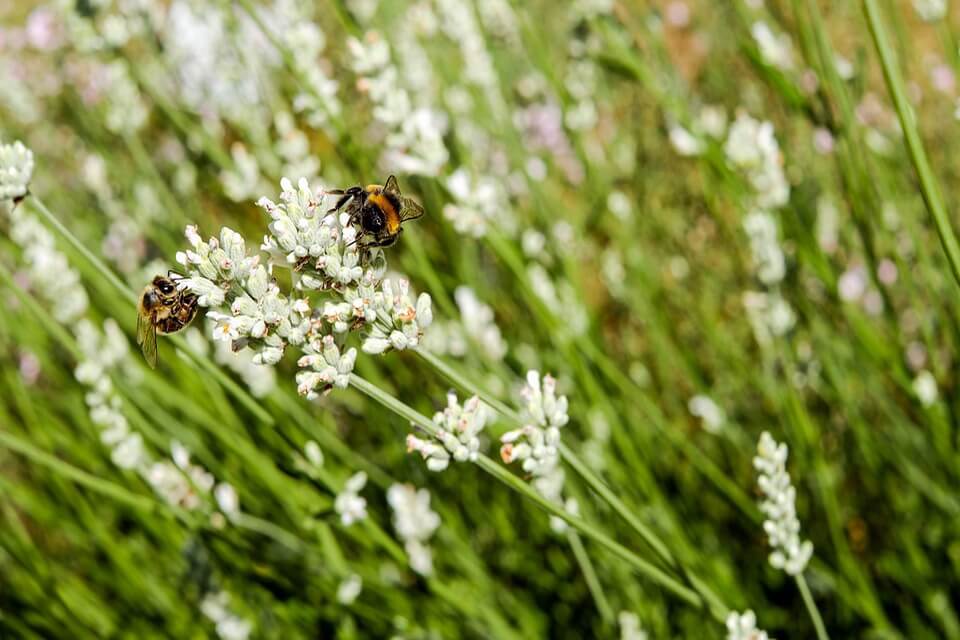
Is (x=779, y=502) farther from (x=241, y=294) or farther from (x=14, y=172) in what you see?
(x=14, y=172)

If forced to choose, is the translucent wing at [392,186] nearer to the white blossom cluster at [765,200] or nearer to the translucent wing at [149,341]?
the translucent wing at [149,341]

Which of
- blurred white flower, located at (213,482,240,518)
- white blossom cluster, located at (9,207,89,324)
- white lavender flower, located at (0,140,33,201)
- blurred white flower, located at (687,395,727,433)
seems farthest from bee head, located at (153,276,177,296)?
blurred white flower, located at (687,395,727,433)

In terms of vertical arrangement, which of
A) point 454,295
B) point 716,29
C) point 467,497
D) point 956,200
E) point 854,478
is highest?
point 716,29

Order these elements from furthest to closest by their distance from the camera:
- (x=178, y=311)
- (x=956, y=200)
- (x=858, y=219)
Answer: (x=956, y=200), (x=858, y=219), (x=178, y=311)

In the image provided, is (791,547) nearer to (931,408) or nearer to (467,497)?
(931,408)

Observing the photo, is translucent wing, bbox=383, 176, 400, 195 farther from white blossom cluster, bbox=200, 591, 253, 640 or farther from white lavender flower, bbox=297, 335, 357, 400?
white blossom cluster, bbox=200, 591, 253, 640

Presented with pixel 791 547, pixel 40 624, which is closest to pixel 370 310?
pixel 791 547
